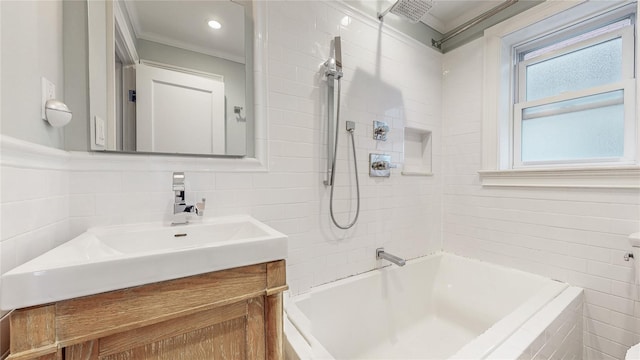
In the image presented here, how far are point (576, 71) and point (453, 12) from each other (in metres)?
0.92

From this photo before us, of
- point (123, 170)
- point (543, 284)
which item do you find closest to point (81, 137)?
point (123, 170)

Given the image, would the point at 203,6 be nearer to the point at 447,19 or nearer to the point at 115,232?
the point at 115,232

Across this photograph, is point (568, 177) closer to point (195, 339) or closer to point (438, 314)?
point (438, 314)

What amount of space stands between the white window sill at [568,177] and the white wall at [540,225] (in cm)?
4

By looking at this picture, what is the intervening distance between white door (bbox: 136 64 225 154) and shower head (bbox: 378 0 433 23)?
3.72 ft

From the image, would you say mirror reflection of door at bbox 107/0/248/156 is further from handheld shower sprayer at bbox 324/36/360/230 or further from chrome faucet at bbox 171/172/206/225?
handheld shower sprayer at bbox 324/36/360/230

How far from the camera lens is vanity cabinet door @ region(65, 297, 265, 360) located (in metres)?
0.61

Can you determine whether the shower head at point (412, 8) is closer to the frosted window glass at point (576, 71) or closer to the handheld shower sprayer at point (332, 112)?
the handheld shower sprayer at point (332, 112)

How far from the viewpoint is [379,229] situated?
1780mm

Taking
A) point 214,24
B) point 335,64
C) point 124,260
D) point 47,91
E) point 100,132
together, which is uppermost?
point 214,24

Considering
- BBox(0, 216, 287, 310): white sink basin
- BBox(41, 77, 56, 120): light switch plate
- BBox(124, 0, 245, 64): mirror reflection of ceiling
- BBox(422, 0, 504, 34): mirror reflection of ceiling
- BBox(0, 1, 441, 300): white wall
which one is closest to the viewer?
BBox(0, 216, 287, 310): white sink basin

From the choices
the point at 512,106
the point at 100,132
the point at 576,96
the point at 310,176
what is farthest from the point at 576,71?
the point at 100,132

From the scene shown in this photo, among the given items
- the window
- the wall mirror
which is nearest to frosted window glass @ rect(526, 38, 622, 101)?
the window

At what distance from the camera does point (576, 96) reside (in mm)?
1578
